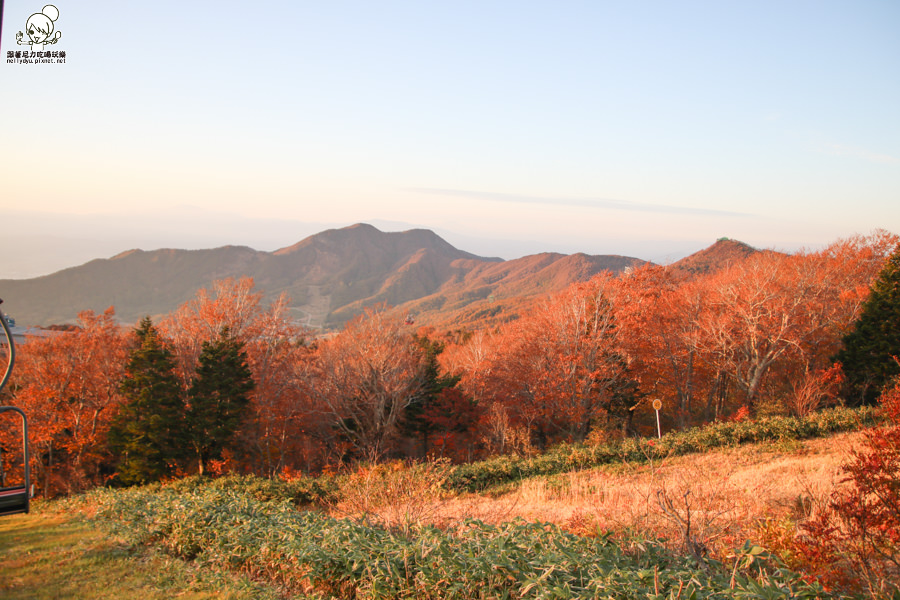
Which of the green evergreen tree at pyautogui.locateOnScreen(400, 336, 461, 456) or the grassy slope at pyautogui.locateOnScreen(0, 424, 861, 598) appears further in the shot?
the green evergreen tree at pyautogui.locateOnScreen(400, 336, 461, 456)

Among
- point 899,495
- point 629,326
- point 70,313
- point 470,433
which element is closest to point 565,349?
point 629,326

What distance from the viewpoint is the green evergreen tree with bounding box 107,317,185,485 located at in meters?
24.8

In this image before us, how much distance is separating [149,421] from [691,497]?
25.2 m

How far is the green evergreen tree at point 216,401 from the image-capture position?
26.3 metres

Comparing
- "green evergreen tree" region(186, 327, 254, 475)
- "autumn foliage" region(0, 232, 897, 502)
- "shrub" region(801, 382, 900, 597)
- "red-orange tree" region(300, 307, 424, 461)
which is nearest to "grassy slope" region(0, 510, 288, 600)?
A: "shrub" region(801, 382, 900, 597)

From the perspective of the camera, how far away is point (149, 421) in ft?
81.5

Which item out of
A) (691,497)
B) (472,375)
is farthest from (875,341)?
(691,497)

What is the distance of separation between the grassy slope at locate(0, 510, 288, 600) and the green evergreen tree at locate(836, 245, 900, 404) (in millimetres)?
29390

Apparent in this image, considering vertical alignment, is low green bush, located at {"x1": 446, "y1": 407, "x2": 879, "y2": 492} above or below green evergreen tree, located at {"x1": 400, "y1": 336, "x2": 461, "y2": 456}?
above

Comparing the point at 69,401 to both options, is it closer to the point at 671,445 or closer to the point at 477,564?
the point at 671,445

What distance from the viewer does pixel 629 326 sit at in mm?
31156

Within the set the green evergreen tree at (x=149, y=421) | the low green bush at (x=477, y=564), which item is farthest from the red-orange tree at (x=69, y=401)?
the low green bush at (x=477, y=564)

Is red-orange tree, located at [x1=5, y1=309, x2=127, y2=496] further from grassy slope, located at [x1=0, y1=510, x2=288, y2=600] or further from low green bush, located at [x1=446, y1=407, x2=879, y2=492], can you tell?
low green bush, located at [x1=446, y1=407, x2=879, y2=492]

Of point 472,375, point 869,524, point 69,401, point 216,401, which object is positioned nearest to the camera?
point 869,524
